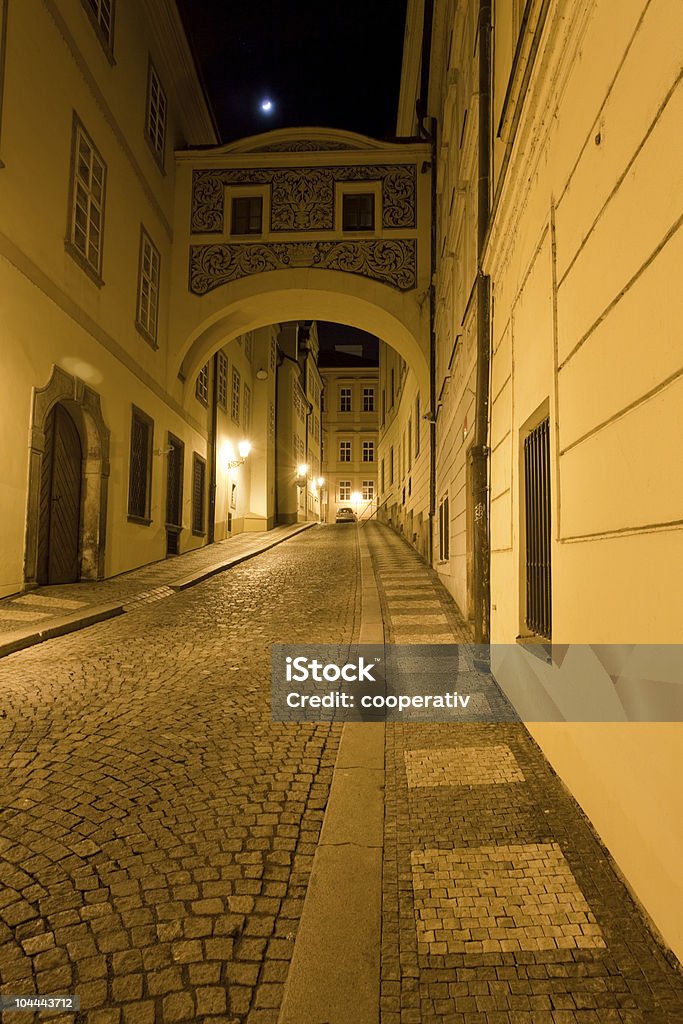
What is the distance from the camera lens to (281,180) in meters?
15.8

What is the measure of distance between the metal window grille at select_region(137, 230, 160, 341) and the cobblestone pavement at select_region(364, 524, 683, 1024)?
495 inches

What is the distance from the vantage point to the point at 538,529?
179 inches

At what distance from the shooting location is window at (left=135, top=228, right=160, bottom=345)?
13.7 metres

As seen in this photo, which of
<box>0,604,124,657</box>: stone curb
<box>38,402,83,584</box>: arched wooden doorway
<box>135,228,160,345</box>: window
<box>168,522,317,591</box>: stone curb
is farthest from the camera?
<box>135,228,160,345</box>: window

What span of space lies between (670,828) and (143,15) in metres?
17.3

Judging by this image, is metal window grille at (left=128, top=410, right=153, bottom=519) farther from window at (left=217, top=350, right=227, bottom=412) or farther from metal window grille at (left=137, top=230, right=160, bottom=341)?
window at (left=217, top=350, right=227, bottom=412)

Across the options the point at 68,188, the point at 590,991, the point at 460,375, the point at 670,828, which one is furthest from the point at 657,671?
the point at 68,188

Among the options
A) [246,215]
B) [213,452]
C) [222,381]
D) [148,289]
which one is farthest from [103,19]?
[213,452]

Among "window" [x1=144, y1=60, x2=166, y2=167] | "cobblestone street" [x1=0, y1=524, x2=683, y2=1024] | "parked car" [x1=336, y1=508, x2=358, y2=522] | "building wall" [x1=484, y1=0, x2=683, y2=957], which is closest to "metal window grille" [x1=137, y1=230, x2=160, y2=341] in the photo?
"window" [x1=144, y1=60, x2=166, y2=167]

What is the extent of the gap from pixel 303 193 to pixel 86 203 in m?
6.46

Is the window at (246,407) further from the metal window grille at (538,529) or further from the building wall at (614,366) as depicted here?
the building wall at (614,366)

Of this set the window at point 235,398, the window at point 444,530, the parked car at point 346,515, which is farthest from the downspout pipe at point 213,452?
the parked car at point 346,515

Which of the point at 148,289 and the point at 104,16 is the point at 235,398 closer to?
the point at 148,289

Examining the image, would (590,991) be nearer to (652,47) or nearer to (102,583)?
(652,47)
